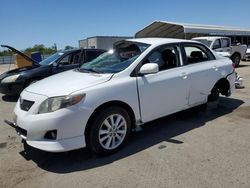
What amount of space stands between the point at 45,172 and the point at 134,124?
1515 millimetres

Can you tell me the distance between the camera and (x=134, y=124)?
14.6 ft

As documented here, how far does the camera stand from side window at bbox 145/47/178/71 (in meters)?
4.85

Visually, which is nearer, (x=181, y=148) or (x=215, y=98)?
(x=181, y=148)

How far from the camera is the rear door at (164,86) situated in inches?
176

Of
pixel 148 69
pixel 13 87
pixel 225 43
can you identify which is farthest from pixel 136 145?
pixel 225 43

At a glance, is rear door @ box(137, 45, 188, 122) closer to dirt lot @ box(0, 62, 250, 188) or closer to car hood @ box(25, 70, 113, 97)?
dirt lot @ box(0, 62, 250, 188)

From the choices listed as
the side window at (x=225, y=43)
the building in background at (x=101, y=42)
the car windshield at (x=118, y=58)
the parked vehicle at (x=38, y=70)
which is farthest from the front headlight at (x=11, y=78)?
the building in background at (x=101, y=42)

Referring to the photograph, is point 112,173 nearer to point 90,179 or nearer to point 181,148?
point 90,179

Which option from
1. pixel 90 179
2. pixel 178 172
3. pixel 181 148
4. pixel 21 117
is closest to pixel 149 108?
pixel 181 148

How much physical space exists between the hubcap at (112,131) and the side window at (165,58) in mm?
1188

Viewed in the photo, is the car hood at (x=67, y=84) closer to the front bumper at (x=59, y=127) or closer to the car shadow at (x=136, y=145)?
the front bumper at (x=59, y=127)

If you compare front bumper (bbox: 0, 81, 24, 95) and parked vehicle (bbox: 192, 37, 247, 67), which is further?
parked vehicle (bbox: 192, 37, 247, 67)

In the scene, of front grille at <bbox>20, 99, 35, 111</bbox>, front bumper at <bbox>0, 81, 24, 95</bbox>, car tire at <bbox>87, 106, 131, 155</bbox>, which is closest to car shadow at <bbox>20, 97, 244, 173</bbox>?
car tire at <bbox>87, 106, 131, 155</bbox>

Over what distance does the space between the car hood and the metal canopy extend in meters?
21.6
